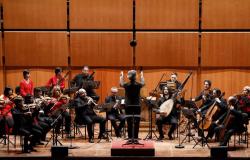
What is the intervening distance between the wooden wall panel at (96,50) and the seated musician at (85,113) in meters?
3.05

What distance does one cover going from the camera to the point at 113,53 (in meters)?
14.0

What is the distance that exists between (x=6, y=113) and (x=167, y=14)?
19.5 feet

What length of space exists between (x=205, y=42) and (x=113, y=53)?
8.89 feet

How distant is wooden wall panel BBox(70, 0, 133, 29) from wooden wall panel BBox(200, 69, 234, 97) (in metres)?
2.73

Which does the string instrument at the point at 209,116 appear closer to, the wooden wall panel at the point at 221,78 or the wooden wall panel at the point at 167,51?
the wooden wall panel at the point at 221,78

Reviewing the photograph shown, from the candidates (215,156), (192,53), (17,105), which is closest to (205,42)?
(192,53)

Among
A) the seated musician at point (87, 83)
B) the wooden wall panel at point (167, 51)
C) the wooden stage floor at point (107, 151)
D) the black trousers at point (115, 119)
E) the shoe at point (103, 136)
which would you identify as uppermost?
the wooden wall panel at point (167, 51)

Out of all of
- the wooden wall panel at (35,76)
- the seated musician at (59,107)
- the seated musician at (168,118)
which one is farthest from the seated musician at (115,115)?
the wooden wall panel at (35,76)

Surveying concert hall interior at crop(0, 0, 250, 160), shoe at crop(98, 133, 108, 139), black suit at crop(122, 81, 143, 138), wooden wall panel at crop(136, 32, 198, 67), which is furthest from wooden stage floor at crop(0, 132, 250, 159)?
wooden wall panel at crop(136, 32, 198, 67)

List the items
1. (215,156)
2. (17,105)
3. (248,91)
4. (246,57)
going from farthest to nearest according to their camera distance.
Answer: (246,57) → (248,91) → (17,105) → (215,156)

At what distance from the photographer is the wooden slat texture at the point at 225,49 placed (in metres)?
13.9

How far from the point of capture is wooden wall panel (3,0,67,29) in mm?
13844

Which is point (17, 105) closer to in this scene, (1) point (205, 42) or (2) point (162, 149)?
(2) point (162, 149)

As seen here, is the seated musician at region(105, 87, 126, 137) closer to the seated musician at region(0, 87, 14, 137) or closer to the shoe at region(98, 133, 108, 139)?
the shoe at region(98, 133, 108, 139)
